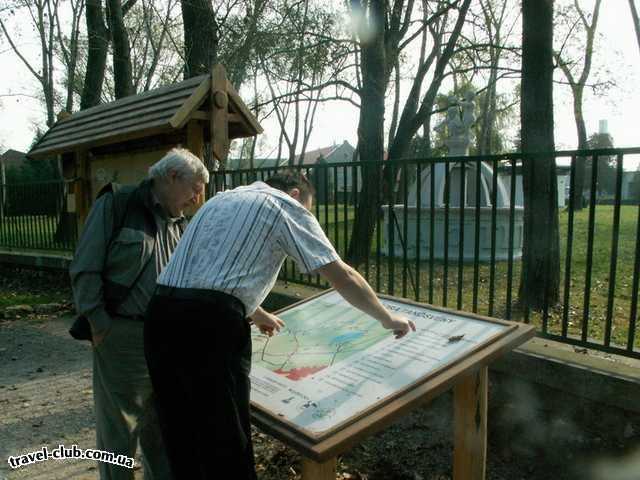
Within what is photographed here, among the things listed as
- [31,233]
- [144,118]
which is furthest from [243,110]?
[31,233]

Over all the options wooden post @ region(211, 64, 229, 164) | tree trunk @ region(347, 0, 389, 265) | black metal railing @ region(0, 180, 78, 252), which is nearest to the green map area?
wooden post @ region(211, 64, 229, 164)

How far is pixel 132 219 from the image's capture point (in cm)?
263

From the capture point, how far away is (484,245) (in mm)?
9914

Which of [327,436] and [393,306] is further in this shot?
[393,306]

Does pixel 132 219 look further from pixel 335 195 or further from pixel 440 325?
pixel 335 195

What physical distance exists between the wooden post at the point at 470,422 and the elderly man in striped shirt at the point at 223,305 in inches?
23.5

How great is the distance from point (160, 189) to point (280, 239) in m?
1.03

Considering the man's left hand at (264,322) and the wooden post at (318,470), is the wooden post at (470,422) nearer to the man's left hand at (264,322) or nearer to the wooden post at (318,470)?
the wooden post at (318,470)

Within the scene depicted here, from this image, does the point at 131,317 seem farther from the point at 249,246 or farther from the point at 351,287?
the point at 351,287

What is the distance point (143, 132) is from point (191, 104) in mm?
565

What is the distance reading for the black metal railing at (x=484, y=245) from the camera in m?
3.30

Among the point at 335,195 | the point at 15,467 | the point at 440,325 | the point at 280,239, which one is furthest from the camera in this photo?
the point at 335,195

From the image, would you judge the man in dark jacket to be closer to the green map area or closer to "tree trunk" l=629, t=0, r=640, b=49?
the green map area

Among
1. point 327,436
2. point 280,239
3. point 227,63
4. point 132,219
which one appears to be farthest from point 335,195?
point 227,63
